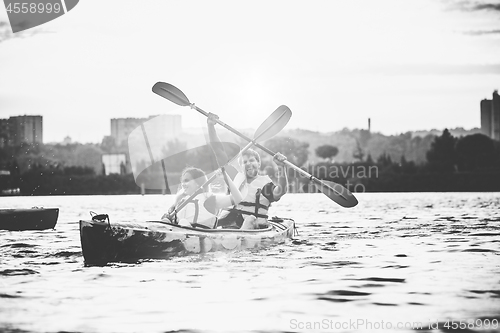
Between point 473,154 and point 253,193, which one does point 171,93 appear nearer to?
point 253,193

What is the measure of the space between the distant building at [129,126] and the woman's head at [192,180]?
62.8 metres

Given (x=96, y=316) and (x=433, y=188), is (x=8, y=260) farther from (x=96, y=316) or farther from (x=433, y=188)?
(x=433, y=188)

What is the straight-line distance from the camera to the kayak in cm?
874

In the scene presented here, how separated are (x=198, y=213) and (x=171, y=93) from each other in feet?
9.68

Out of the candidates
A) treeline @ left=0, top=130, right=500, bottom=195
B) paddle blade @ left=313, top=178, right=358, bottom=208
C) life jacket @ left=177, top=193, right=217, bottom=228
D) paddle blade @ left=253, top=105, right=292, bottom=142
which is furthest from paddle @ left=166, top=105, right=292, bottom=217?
treeline @ left=0, top=130, right=500, bottom=195

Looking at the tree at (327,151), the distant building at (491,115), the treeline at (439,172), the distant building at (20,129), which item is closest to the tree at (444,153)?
the treeline at (439,172)

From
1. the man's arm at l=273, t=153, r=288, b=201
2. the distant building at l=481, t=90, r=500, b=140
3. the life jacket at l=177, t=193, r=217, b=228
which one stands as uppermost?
the distant building at l=481, t=90, r=500, b=140

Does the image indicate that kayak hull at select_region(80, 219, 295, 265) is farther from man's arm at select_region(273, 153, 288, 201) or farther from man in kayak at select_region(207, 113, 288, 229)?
man's arm at select_region(273, 153, 288, 201)

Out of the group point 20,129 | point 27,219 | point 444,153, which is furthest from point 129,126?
point 27,219

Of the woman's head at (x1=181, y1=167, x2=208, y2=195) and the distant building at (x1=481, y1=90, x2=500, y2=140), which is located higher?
the distant building at (x1=481, y1=90, x2=500, y2=140)

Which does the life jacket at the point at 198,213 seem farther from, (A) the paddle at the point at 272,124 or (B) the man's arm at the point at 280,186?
(A) the paddle at the point at 272,124

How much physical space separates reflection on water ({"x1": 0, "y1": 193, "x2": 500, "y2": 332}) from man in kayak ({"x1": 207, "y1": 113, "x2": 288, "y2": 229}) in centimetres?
65

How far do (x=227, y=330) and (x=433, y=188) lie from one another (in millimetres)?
69677

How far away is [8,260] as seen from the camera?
32.9 feet
